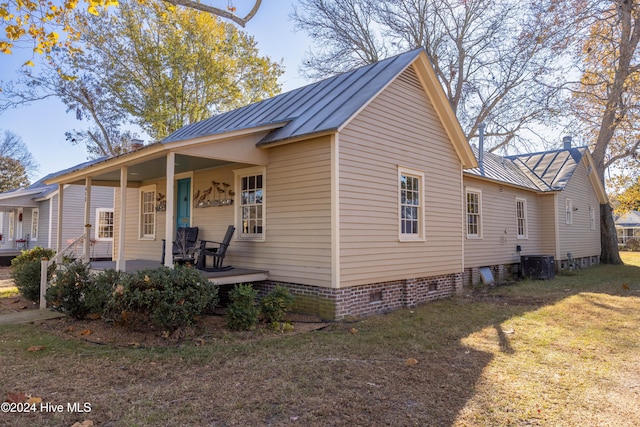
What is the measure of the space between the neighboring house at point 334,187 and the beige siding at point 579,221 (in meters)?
8.02

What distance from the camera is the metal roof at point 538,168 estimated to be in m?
15.3

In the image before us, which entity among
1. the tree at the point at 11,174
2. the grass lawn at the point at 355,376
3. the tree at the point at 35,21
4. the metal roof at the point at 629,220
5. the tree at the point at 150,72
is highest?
the tree at the point at 150,72

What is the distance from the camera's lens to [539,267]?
46.1 ft

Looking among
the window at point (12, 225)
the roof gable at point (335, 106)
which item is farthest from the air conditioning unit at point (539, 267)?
the window at point (12, 225)

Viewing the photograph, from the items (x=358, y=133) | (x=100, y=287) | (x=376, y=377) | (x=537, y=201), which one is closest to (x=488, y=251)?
(x=537, y=201)

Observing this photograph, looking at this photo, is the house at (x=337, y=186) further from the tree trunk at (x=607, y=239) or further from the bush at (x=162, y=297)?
the tree trunk at (x=607, y=239)

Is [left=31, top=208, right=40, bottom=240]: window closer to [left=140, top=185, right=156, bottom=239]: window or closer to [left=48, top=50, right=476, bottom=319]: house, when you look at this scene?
[left=140, top=185, right=156, bottom=239]: window

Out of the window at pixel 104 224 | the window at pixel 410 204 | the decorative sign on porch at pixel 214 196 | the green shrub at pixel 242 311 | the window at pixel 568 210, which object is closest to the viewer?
the green shrub at pixel 242 311

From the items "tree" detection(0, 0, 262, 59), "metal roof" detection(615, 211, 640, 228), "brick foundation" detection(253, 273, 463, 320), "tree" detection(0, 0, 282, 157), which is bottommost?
"brick foundation" detection(253, 273, 463, 320)

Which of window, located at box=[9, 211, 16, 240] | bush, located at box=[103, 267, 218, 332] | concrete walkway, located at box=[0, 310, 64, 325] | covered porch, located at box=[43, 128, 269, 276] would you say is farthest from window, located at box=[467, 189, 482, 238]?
window, located at box=[9, 211, 16, 240]

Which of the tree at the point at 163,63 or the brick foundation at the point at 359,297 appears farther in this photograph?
the tree at the point at 163,63

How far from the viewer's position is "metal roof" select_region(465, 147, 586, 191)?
50.1 feet

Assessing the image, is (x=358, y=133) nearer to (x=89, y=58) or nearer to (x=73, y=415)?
(x=73, y=415)

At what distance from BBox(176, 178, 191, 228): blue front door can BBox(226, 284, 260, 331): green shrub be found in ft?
15.2
